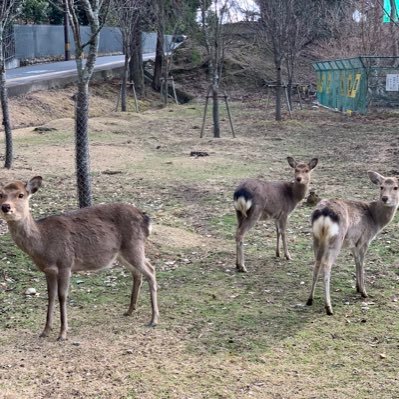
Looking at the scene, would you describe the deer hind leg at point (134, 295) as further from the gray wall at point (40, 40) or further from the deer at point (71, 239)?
the gray wall at point (40, 40)

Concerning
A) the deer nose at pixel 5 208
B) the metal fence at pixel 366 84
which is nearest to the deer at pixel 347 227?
the deer nose at pixel 5 208

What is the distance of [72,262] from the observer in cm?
553

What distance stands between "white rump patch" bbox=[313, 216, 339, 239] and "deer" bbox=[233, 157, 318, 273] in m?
1.32

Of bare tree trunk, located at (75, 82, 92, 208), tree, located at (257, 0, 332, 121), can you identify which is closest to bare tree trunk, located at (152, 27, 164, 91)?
tree, located at (257, 0, 332, 121)

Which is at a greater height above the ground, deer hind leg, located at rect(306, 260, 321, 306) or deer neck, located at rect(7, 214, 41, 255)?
deer neck, located at rect(7, 214, 41, 255)

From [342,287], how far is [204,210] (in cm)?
340

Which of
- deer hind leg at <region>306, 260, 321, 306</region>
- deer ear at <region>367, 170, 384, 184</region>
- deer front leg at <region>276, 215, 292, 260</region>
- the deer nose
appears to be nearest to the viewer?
the deer nose

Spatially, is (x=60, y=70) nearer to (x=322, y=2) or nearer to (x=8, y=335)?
(x=322, y=2)

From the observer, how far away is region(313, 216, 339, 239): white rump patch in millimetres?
6039

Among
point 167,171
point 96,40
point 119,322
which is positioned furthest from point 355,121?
point 119,322

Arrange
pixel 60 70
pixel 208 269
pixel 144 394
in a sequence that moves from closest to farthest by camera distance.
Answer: pixel 144 394, pixel 208 269, pixel 60 70

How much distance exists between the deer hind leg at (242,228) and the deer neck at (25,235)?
2.47m

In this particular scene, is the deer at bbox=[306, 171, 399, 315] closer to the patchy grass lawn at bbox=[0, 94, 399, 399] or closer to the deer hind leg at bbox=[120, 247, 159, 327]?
the patchy grass lawn at bbox=[0, 94, 399, 399]

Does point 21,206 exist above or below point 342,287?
above
